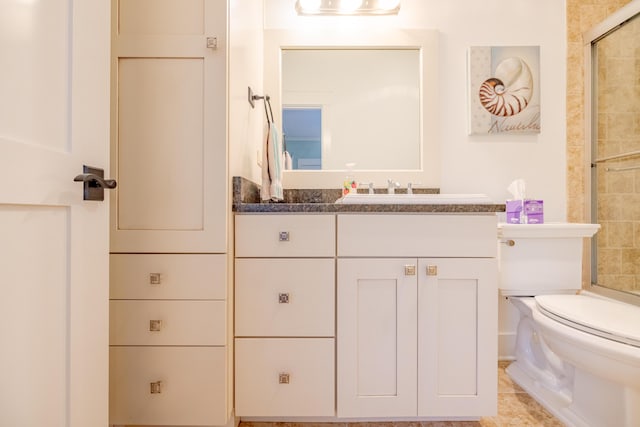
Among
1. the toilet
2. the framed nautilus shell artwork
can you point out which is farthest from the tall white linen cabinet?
the framed nautilus shell artwork

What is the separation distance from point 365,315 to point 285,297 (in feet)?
0.97

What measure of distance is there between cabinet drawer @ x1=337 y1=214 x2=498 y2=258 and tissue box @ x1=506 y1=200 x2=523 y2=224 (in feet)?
1.82

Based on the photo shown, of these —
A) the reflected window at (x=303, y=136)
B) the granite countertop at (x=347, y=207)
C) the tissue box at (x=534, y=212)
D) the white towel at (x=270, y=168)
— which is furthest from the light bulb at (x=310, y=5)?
the tissue box at (x=534, y=212)

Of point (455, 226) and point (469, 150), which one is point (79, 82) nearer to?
point (455, 226)

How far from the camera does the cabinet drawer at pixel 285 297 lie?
120 centimetres

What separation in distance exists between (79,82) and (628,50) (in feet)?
8.11

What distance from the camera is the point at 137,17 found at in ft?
3.74

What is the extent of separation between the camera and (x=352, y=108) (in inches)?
71.4

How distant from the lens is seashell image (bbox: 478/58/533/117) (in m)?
1.81

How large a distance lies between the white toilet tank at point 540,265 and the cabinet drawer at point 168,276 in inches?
50.3

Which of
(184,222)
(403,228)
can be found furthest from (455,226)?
(184,222)

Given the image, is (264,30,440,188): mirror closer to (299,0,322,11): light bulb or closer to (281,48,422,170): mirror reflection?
(281,48,422,170): mirror reflection

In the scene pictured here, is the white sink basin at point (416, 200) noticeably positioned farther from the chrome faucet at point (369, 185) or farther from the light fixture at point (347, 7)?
the light fixture at point (347, 7)

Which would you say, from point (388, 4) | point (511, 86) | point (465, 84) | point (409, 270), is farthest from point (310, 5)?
point (409, 270)
